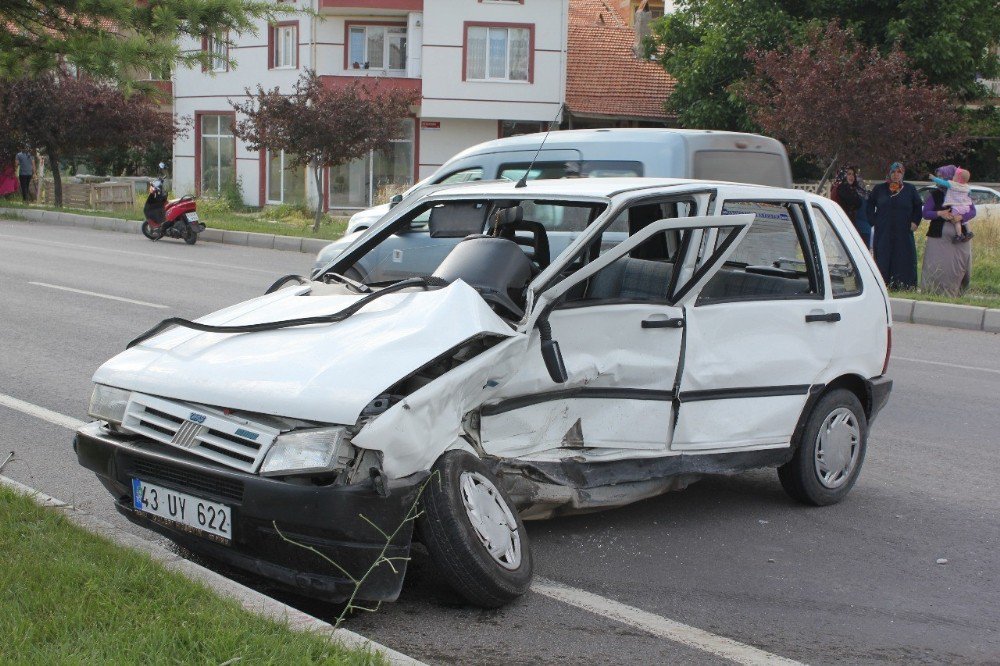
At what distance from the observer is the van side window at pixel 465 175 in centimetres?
1129

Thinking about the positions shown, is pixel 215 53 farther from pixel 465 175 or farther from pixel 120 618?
pixel 465 175

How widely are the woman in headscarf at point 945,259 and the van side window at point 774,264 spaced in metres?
9.25

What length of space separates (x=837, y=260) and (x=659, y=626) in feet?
8.94

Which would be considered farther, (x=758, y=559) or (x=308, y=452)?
(x=758, y=559)

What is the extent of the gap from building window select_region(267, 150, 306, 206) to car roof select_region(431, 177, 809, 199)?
31775 mm

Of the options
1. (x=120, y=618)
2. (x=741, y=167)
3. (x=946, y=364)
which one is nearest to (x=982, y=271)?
(x=946, y=364)

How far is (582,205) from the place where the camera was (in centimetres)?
541

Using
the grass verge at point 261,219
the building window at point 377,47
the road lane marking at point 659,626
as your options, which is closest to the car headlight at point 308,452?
the road lane marking at point 659,626

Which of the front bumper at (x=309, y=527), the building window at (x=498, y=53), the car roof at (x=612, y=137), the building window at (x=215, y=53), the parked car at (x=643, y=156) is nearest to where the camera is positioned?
the front bumper at (x=309, y=527)

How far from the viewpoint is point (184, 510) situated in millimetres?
4234

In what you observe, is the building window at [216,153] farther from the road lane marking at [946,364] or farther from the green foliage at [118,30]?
the green foliage at [118,30]

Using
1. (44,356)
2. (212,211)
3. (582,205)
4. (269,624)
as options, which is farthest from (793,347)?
(212,211)

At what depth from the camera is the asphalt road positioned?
4188 mm

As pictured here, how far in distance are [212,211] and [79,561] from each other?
100 feet
